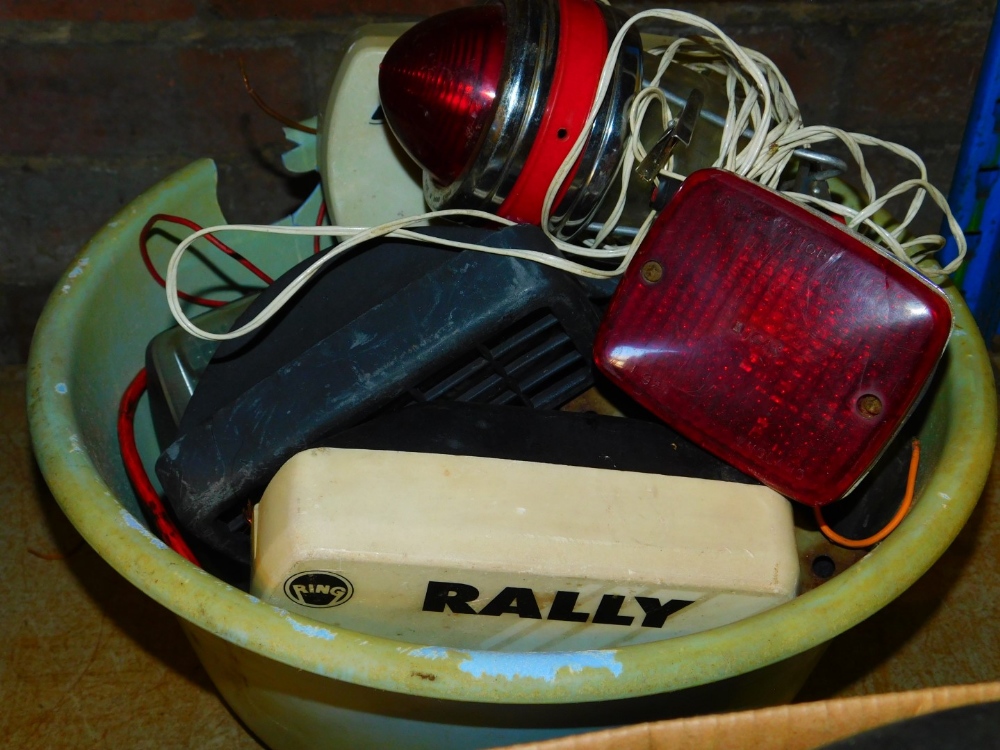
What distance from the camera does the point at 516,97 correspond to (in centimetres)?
75

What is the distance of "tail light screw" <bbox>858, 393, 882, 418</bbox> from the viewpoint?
2.27ft

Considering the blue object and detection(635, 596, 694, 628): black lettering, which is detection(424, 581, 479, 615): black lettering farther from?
the blue object

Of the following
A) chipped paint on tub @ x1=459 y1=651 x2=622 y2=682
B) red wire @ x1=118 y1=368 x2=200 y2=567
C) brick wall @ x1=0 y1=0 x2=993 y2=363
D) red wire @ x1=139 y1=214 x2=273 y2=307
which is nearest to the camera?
chipped paint on tub @ x1=459 y1=651 x2=622 y2=682

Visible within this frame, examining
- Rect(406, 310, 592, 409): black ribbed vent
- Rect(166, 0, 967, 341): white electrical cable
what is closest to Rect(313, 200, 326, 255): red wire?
Rect(166, 0, 967, 341): white electrical cable

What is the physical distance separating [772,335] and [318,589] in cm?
36

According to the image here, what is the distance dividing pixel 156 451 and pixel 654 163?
56 cm

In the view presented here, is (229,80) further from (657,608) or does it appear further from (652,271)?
(657,608)

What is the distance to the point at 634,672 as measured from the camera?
0.60 m

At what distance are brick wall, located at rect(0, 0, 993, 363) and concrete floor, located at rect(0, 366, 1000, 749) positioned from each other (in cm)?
43

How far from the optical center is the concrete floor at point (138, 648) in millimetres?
1067

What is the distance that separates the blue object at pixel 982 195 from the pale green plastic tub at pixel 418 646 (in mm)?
314

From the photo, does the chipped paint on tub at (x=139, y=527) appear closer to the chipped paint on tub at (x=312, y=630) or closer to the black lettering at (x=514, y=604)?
the chipped paint on tub at (x=312, y=630)

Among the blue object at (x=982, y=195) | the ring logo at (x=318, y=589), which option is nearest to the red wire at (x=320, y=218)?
the ring logo at (x=318, y=589)

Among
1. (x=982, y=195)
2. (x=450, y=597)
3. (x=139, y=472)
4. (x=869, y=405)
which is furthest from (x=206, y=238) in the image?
(x=982, y=195)
